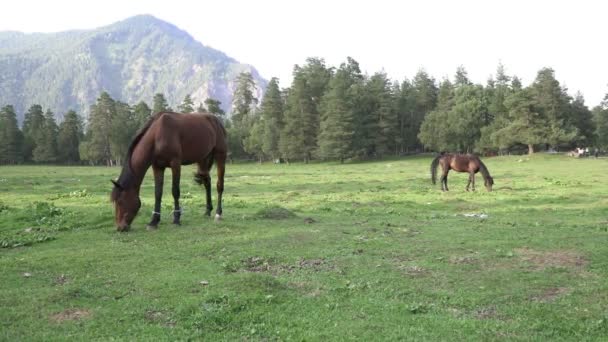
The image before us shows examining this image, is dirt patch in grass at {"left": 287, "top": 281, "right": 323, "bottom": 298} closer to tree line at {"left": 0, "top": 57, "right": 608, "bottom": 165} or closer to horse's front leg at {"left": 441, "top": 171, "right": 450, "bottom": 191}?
horse's front leg at {"left": 441, "top": 171, "right": 450, "bottom": 191}

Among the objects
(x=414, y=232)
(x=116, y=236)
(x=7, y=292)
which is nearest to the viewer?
(x=7, y=292)

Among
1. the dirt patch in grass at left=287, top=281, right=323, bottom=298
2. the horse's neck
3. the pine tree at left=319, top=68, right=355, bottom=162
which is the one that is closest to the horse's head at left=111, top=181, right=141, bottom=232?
the horse's neck

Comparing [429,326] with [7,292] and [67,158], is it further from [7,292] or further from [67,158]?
[67,158]

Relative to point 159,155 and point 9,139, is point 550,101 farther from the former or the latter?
point 9,139

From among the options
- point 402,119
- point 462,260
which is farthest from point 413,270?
point 402,119

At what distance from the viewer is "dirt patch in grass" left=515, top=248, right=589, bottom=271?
9180mm

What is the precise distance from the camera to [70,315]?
6.81 m

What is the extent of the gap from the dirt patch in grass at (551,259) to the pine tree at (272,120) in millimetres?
70473

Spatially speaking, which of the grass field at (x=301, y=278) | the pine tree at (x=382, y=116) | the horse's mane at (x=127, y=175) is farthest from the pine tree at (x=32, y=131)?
the horse's mane at (x=127, y=175)

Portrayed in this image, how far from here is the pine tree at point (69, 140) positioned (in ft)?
294

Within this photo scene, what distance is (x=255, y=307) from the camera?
7016 mm

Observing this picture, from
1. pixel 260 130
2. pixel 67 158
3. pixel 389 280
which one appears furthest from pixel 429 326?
pixel 67 158

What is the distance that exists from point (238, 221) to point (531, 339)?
9.67 meters

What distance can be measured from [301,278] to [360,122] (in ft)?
223
